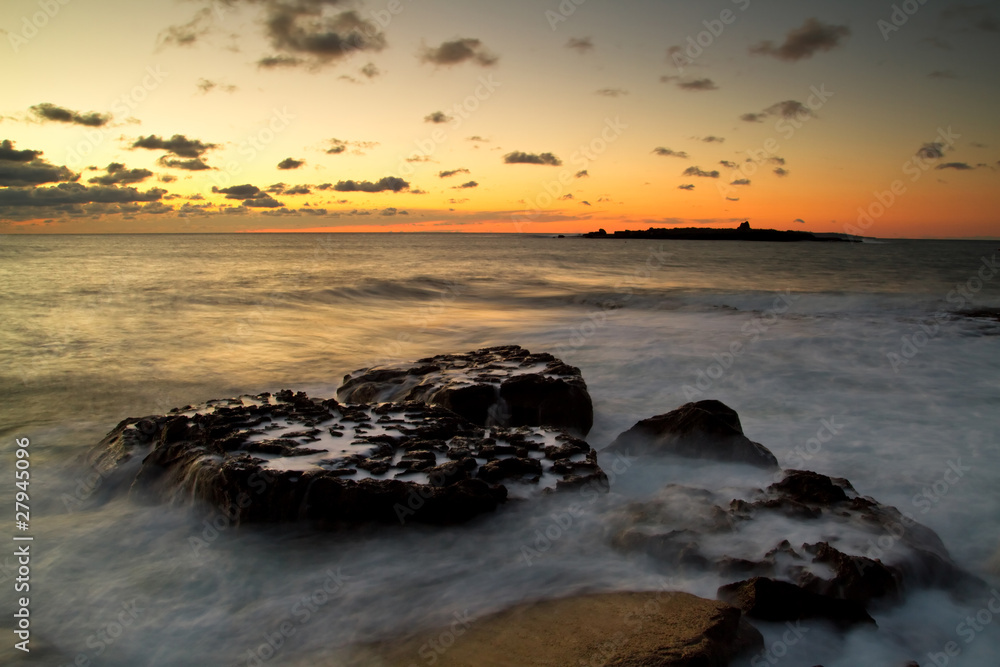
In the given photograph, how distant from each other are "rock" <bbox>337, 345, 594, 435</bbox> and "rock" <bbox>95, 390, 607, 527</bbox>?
595 millimetres

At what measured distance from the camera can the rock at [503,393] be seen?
23.7 ft

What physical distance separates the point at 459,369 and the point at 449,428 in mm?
2507

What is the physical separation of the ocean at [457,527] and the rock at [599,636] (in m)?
0.19

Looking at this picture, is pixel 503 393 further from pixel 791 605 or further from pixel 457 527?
pixel 791 605

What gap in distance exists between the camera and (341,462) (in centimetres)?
529

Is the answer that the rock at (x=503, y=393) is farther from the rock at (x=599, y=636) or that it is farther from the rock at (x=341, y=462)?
the rock at (x=599, y=636)

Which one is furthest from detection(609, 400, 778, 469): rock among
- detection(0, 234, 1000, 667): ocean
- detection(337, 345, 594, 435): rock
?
detection(337, 345, 594, 435): rock

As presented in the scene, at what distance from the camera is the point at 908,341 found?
44.9ft

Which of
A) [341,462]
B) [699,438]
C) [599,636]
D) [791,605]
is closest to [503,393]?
[699,438]

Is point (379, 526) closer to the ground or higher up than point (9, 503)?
higher up

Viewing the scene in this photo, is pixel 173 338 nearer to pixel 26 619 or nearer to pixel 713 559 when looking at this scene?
pixel 26 619

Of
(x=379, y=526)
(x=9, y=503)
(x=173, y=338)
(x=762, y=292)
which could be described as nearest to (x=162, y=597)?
(x=379, y=526)

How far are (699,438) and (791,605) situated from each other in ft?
9.51

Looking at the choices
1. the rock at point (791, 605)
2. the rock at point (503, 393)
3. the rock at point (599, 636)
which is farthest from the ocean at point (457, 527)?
the rock at point (503, 393)
